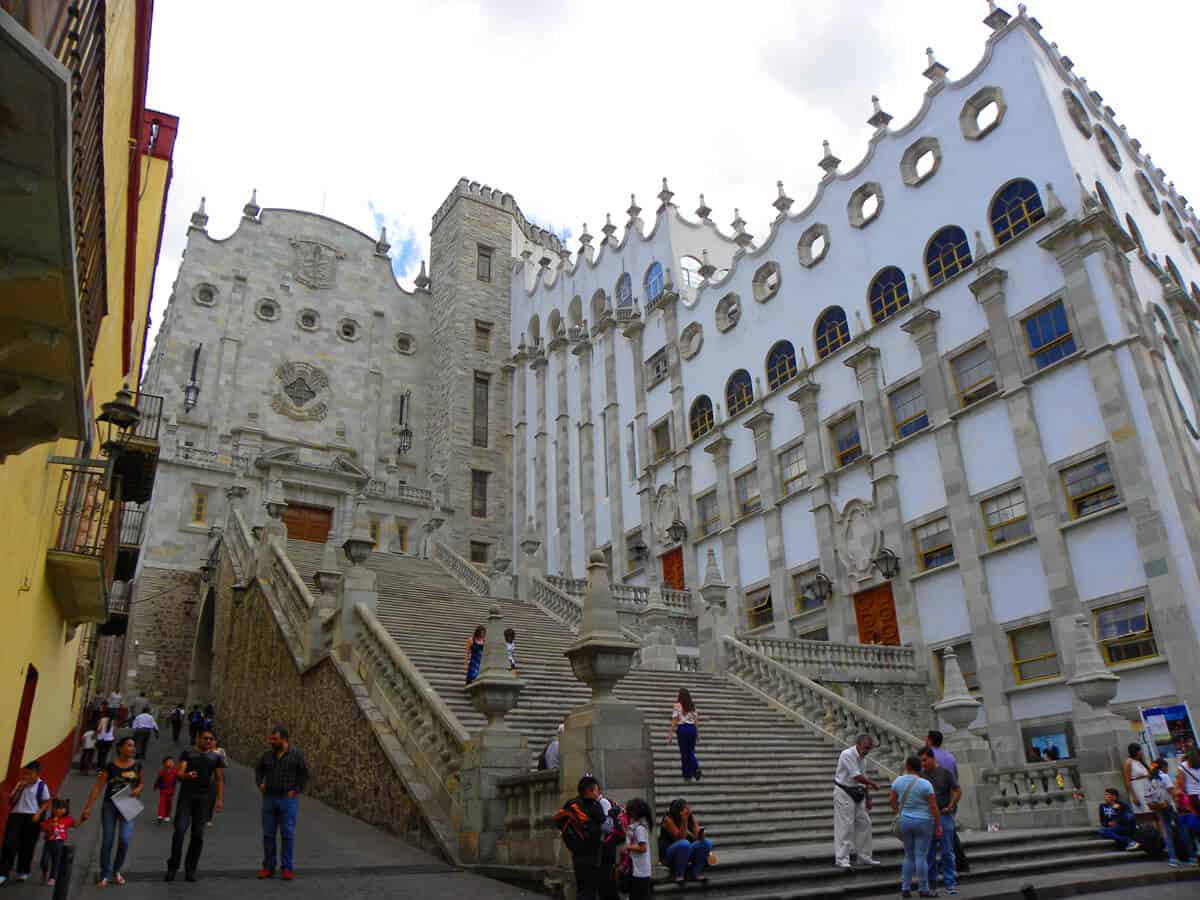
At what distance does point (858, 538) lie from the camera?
79.4 ft

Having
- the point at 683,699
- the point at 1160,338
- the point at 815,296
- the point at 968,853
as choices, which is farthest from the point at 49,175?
the point at 815,296

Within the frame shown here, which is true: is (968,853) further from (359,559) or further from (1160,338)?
(1160,338)

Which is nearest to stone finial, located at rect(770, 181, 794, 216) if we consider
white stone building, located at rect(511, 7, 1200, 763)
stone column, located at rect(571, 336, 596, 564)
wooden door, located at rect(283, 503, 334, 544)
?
white stone building, located at rect(511, 7, 1200, 763)

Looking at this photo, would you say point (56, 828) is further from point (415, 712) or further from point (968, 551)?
point (968, 551)

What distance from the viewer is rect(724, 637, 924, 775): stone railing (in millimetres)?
15207

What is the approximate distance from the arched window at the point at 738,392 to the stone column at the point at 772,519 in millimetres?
1091

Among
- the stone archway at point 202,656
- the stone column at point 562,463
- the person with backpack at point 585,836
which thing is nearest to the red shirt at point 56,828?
the person with backpack at point 585,836

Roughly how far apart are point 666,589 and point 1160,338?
14219 millimetres

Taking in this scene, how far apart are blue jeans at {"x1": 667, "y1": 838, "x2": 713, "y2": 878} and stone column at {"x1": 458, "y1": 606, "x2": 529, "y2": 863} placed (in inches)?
92.1

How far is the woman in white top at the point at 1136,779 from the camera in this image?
11609 millimetres

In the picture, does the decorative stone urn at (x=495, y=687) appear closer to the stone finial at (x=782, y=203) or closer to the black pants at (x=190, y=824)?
the black pants at (x=190, y=824)

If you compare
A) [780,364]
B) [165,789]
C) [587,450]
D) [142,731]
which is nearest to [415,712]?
[165,789]

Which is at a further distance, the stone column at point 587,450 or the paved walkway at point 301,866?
the stone column at point 587,450

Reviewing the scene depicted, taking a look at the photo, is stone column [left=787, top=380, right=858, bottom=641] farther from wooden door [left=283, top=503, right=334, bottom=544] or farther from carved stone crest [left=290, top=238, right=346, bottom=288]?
carved stone crest [left=290, top=238, right=346, bottom=288]
